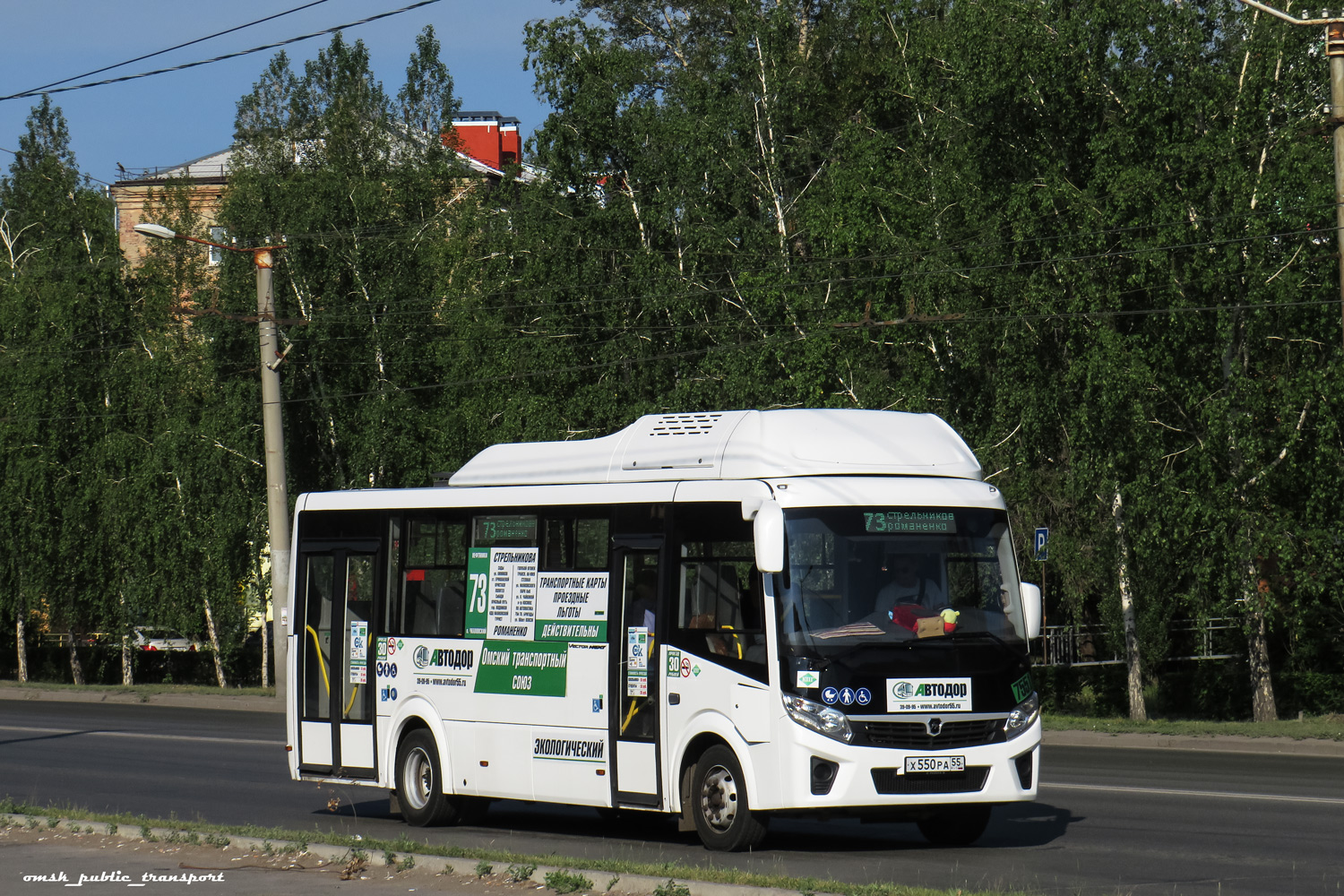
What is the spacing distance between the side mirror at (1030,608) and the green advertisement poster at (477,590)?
428cm

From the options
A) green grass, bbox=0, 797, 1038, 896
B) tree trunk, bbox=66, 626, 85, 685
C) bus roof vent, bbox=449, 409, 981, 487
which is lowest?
tree trunk, bbox=66, 626, 85, 685

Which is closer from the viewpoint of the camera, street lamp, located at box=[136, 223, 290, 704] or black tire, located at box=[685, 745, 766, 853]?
black tire, located at box=[685, 745, 766, 853]

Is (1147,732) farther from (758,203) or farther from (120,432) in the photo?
(120,432)

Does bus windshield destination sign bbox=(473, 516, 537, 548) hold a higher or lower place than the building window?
lower

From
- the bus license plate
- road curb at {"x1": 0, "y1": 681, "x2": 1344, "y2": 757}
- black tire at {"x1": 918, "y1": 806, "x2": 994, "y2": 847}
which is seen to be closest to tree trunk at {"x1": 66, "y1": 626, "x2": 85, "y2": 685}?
road curb at {"x1": 0, "y1": 681, "x2": 1344, "y2": 757}

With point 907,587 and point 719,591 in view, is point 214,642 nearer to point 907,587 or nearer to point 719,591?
point 719,591

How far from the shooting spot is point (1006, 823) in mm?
13242

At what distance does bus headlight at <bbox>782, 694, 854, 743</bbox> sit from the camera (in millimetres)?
10852

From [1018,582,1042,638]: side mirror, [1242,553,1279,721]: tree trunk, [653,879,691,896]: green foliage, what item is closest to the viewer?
[653,879,691,896]: green foliage

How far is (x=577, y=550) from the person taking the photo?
505 inches

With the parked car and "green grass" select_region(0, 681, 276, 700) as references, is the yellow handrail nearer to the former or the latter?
"green grass" select_region(0, 681, 276, 700)

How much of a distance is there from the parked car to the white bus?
36.2 metres

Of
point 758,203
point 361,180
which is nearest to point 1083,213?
point 758,203

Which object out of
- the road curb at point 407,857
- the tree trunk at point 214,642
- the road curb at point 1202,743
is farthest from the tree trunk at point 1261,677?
the tree trunk at point 214,642
